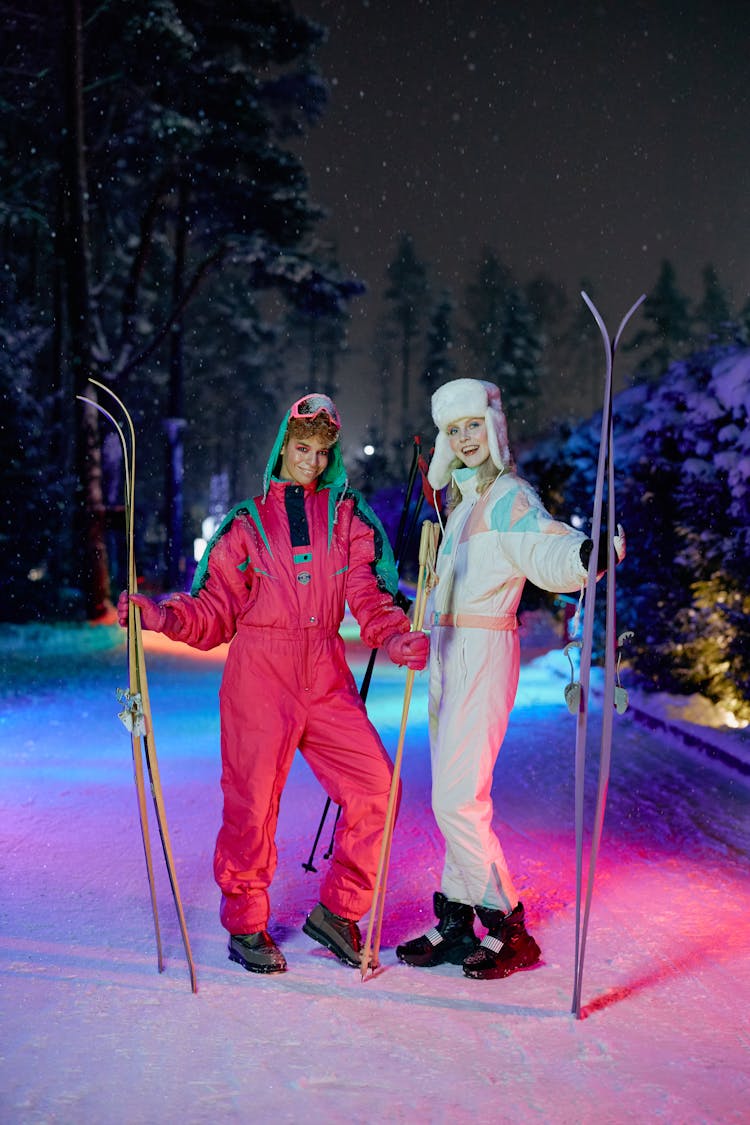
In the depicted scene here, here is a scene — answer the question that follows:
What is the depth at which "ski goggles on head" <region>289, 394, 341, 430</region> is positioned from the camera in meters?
3.83

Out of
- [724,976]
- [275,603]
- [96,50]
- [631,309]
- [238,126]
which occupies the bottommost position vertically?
[724,976]

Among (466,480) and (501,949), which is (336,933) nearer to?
(501,949)

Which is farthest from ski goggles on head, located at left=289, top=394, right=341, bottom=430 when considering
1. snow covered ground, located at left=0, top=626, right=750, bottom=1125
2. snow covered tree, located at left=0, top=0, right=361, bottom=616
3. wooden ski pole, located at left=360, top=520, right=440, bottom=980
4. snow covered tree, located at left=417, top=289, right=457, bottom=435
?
snow covered tree, located at left=417, top=289, right=457, bottom=435

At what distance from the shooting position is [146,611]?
3498 millimetres

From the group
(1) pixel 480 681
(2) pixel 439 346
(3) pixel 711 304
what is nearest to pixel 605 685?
(1) pixel 480 681

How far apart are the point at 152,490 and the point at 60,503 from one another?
37.8 m

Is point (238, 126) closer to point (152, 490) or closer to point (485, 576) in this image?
point (485, 576)

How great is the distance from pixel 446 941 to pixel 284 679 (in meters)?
1.08

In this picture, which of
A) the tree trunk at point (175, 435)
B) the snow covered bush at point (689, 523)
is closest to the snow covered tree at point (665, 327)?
the tree trunk at point (175, 435)

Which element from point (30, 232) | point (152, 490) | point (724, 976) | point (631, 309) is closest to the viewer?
point (631, 309)

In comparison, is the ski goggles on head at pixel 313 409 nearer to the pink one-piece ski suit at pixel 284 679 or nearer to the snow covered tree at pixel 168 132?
the pink one-piece ski suit at pixel 284 679

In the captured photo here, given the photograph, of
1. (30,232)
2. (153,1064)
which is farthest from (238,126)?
(153,1064)

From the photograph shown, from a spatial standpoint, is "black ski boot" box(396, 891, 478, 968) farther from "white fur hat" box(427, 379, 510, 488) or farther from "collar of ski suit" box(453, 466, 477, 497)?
"white fur hat" box(427, 379, 510, 488)

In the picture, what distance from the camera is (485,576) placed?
362 centimetres
